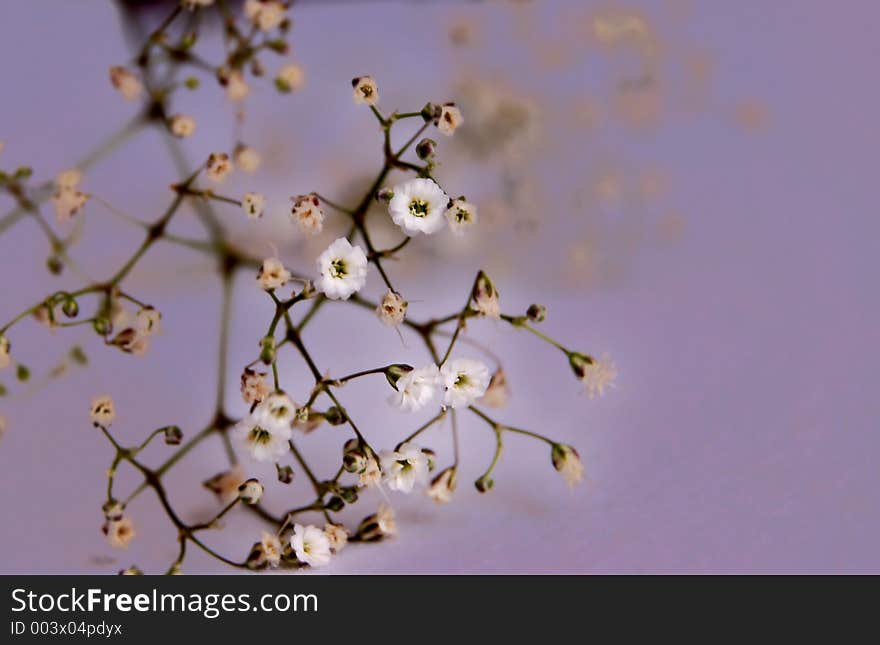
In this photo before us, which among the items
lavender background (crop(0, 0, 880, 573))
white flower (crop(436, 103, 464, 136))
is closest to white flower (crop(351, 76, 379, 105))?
white flower (crop(436, 103, 464, 136))

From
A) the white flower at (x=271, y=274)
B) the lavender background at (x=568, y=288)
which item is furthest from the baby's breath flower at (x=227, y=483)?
the white flower at (x=271, y=274)

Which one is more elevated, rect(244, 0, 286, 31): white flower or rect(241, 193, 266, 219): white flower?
rect(244, 0, 286, 31): white flower

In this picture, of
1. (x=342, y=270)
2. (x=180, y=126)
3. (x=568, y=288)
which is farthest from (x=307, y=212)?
(x=568, y=288)

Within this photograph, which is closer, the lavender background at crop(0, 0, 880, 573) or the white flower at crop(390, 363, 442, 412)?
the white flower at crop(390, 363, 442, 412)

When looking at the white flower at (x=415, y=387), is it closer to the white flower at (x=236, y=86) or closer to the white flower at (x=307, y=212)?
the white flower at (x=307, y=212)

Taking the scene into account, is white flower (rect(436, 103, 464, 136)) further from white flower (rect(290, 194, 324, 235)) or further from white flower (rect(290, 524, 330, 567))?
white flower (rect(290, 524, 330, 567))

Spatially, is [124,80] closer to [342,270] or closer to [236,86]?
[236,86]

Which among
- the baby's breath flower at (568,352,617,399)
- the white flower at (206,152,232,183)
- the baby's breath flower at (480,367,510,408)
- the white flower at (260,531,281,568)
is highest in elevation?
the white flower at (206,152,232,183)
